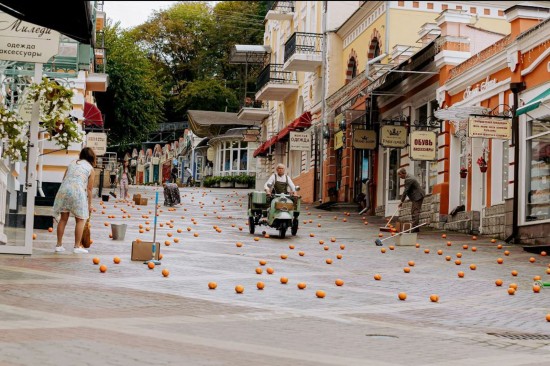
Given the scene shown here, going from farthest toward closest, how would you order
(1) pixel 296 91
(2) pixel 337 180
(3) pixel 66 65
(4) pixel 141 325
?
(1) pixel 296 91, (2) pixel 337 180, (3) pixel 66 65, (4) pixel 141 325

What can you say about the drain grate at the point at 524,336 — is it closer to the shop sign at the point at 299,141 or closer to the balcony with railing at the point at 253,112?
the shop sign at the point at 299,141

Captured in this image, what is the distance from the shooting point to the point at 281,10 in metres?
49.3

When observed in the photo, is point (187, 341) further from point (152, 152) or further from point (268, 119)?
point (152, 152)

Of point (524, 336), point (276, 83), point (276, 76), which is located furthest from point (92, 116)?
point (524, 336)

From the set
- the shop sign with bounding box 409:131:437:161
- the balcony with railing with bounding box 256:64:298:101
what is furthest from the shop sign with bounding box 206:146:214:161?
the shop sign with bounding box 409:131:437:161

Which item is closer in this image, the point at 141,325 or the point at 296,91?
the point at 141,325

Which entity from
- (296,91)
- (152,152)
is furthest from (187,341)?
(152,152)

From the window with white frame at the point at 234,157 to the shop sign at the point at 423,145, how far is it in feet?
129

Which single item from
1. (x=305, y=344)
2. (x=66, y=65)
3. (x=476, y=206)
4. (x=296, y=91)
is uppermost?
(x=296, y=91)

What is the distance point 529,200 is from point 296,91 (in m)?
27.2

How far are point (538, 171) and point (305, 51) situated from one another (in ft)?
71.1

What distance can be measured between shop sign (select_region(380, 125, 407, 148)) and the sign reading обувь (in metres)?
16.4

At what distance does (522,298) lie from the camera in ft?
39.1

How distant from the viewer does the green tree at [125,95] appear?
52375 millimetres
